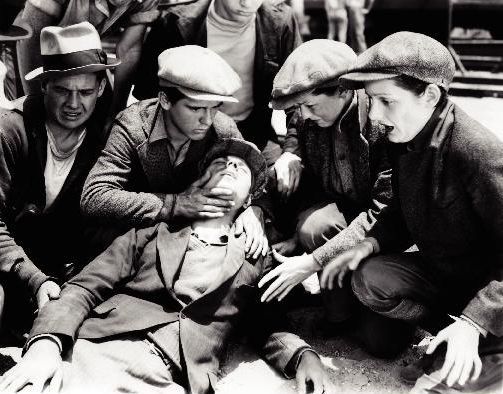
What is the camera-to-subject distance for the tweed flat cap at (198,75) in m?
3.39

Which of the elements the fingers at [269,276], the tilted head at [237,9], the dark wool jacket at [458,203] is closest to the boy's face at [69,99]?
the tilted head at [237,9]

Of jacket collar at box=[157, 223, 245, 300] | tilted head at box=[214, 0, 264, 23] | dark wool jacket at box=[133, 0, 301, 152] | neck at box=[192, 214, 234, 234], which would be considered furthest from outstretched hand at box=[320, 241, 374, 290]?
tilted head at box=[214, 0, 264, 23]

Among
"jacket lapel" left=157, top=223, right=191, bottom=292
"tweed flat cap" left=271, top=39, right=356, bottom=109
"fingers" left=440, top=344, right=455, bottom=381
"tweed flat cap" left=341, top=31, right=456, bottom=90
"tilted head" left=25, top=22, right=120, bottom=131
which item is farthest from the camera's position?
"tilted head" left=25, top=22, right=120, bottom=131

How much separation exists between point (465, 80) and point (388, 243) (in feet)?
23.3

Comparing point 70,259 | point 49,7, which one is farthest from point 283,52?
point 70,259

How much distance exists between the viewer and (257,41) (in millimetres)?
4531

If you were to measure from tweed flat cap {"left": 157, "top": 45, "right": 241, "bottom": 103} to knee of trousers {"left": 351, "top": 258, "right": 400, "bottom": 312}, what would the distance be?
1.12m

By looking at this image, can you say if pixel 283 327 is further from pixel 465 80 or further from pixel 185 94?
pixel 465 80

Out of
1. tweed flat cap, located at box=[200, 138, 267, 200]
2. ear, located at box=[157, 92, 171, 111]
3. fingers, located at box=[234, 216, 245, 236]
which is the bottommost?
fingers, located at box=[234, 216, 245, 236]

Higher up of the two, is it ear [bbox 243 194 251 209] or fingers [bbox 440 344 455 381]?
ear [bbox 243 194 251 209]

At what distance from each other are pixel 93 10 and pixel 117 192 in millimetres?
1445

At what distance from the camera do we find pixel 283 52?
14.9 ft

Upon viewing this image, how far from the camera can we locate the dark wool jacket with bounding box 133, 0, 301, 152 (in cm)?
443

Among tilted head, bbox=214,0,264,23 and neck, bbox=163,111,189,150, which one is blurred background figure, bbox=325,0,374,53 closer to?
tilted head, bbox=214,0,264,23
